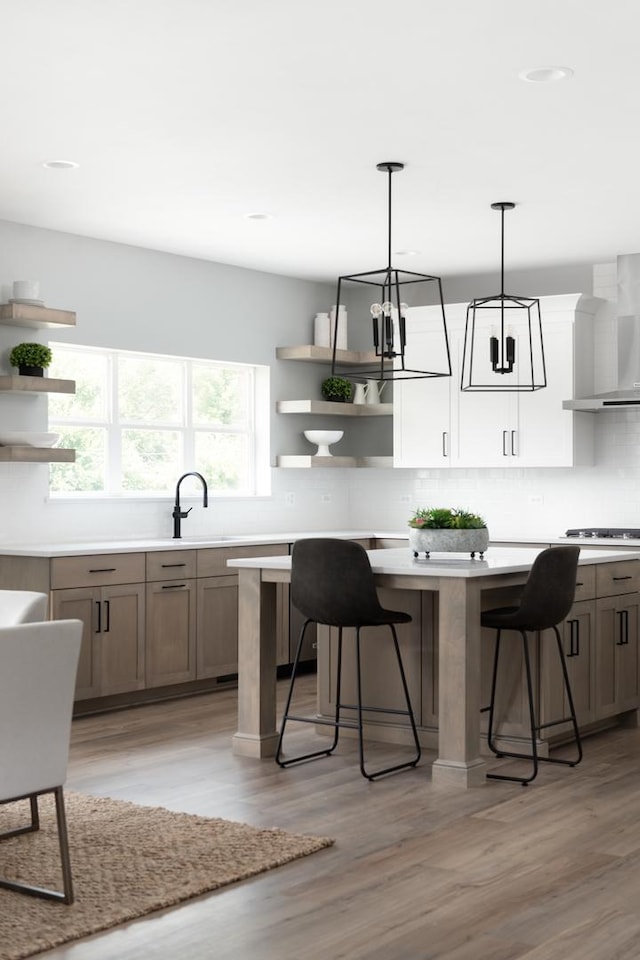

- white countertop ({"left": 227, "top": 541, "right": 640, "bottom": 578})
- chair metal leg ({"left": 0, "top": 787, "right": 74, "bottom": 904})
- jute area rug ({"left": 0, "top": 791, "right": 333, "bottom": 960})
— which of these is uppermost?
white countertop ({"left": 227, "top": 541, "right": 640, "bottom": 578})

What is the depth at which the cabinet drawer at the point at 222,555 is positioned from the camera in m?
6.85

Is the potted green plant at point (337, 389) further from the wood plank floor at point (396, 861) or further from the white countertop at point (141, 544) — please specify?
the wood plank floor at point (396, 861)

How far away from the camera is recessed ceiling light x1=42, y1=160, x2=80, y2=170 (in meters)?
5.40

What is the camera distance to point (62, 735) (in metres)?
3.28

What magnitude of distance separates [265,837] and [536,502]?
4.60 metres

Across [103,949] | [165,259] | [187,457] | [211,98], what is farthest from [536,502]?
[103,949]

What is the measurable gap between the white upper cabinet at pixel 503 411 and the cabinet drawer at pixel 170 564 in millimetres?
2070

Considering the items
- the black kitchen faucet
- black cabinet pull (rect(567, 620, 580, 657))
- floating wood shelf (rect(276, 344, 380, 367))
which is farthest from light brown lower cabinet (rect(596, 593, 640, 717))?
floating wood shelf (rect(276, 344, 380, 367))

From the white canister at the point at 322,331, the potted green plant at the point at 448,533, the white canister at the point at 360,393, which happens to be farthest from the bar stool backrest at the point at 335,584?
the white canister at the point at 360,393

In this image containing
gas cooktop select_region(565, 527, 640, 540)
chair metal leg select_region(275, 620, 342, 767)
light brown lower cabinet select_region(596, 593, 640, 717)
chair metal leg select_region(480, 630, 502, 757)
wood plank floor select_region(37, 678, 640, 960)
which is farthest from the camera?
gas cooktop select_region(565, 527, 640, 540)

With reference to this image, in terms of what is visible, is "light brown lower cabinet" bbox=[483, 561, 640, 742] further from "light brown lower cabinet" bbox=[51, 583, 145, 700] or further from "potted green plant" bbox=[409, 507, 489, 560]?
"light brown lower cabinet" bbox=[51, 583, 145, 700]

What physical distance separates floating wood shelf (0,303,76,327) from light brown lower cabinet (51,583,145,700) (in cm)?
143

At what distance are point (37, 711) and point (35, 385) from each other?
344 cm

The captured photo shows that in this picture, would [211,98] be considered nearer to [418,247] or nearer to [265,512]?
[418,247]
